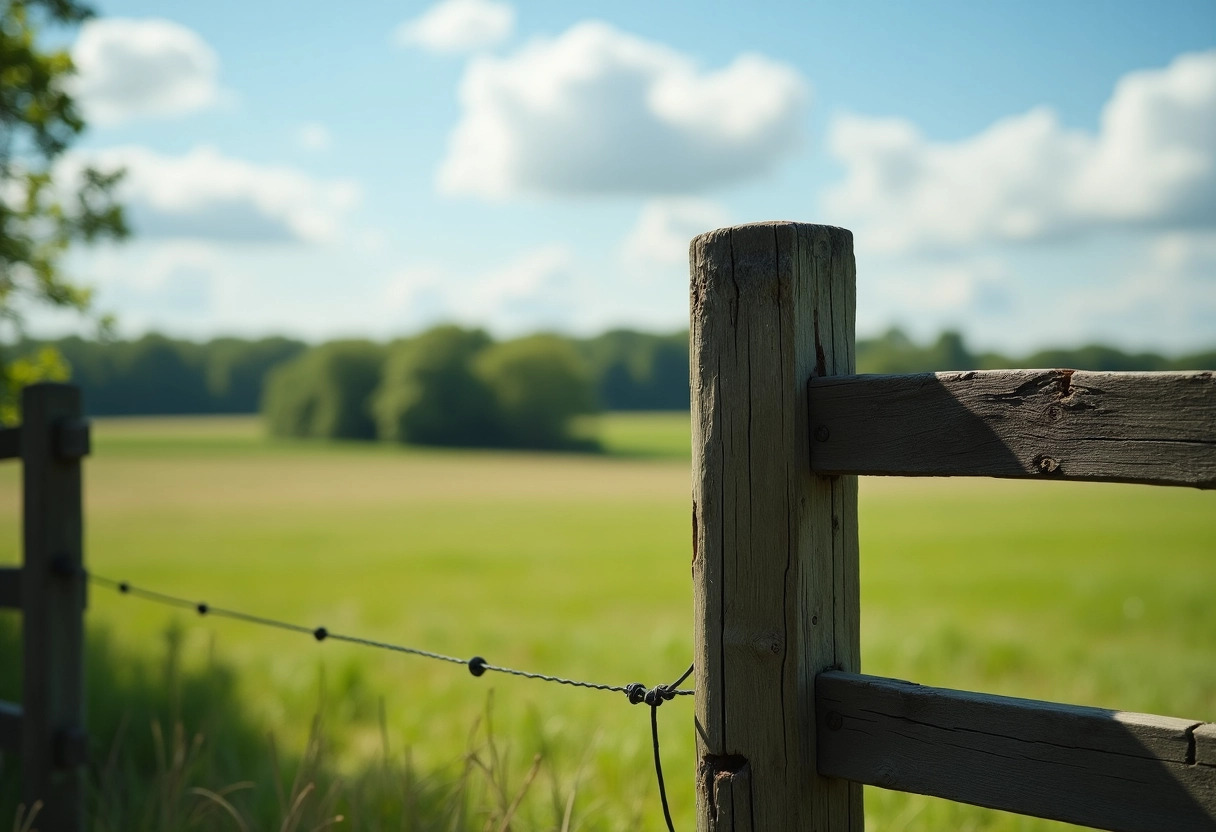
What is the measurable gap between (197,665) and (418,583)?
40.9 feet

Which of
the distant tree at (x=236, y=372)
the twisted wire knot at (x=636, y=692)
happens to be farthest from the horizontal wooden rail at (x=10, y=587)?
the distant tree at (x=236, y=372)

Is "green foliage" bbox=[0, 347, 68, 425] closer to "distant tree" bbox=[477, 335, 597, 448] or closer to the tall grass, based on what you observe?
the tall grass

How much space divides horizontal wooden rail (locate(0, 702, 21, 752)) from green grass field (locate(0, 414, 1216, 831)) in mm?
804

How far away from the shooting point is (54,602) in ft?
11.6

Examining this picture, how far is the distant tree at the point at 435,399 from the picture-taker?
60406 millimetres

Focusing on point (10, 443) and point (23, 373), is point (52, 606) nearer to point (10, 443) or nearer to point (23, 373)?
point (10, 443)

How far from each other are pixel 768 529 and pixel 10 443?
10.8 ft

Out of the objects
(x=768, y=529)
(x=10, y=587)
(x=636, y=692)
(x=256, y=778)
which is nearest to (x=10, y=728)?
(x=10, y=587)

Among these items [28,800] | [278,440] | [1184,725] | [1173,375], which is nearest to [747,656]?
[1184,725]

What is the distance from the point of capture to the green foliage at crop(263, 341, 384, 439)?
62.4 meters

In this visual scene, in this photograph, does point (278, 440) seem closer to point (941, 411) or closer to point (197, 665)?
point (197, 665)

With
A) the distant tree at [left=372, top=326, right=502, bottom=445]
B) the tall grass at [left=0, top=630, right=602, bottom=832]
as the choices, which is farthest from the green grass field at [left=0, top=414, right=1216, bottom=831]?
the distant tree at [left=372, top=326, right=502, bottom=445]

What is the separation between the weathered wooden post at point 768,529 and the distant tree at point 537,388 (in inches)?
2316

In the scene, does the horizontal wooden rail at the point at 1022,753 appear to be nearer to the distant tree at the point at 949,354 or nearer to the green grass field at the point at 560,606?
the green grass field at the point at 560,606
